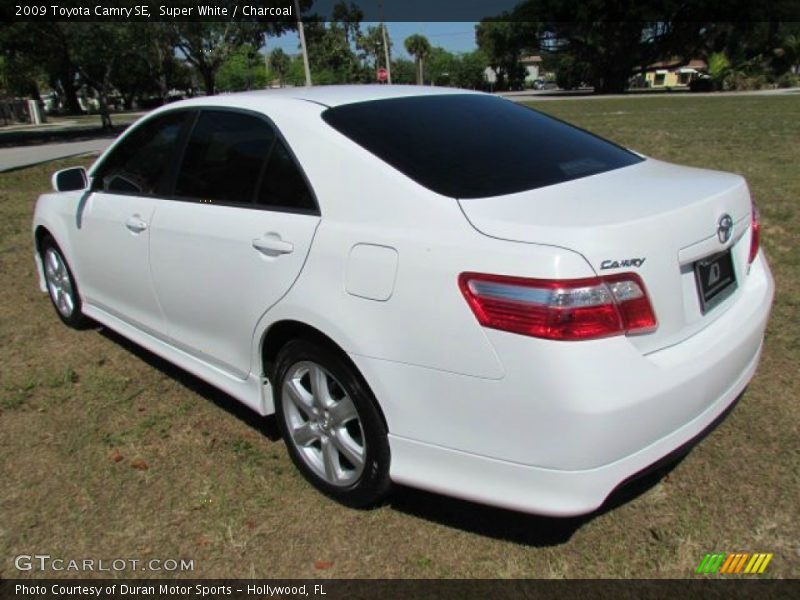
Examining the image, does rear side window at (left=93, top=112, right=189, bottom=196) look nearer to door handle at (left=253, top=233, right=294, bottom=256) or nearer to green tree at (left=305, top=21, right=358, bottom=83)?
door handle at (left=253, top=233, right=294, bottom=256)

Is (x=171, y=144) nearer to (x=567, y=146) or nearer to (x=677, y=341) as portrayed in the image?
(x=567, y=146)

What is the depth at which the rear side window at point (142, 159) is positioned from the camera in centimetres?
353

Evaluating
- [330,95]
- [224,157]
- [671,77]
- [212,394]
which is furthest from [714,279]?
[671,77]

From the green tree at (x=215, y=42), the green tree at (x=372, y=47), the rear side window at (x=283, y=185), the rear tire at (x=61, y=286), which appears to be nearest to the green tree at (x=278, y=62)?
the green tree at (x=372, y=47)

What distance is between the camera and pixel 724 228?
2420 mm

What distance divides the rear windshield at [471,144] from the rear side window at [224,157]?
0.39 m

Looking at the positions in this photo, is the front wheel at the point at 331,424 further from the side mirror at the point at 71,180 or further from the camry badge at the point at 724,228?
the side mirror at the point at 71,180

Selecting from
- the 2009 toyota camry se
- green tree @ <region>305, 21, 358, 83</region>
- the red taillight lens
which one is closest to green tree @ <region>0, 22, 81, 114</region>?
the 2009 toyota camry se

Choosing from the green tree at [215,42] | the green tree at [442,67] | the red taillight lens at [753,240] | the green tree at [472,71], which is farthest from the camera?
the green tree at [472,71]

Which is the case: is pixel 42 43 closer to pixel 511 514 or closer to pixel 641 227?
pixel 511 514

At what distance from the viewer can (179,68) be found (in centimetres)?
6381

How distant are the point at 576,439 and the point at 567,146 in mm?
1474

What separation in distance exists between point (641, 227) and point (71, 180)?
11.4 feet

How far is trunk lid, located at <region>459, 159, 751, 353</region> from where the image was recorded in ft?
6.72
